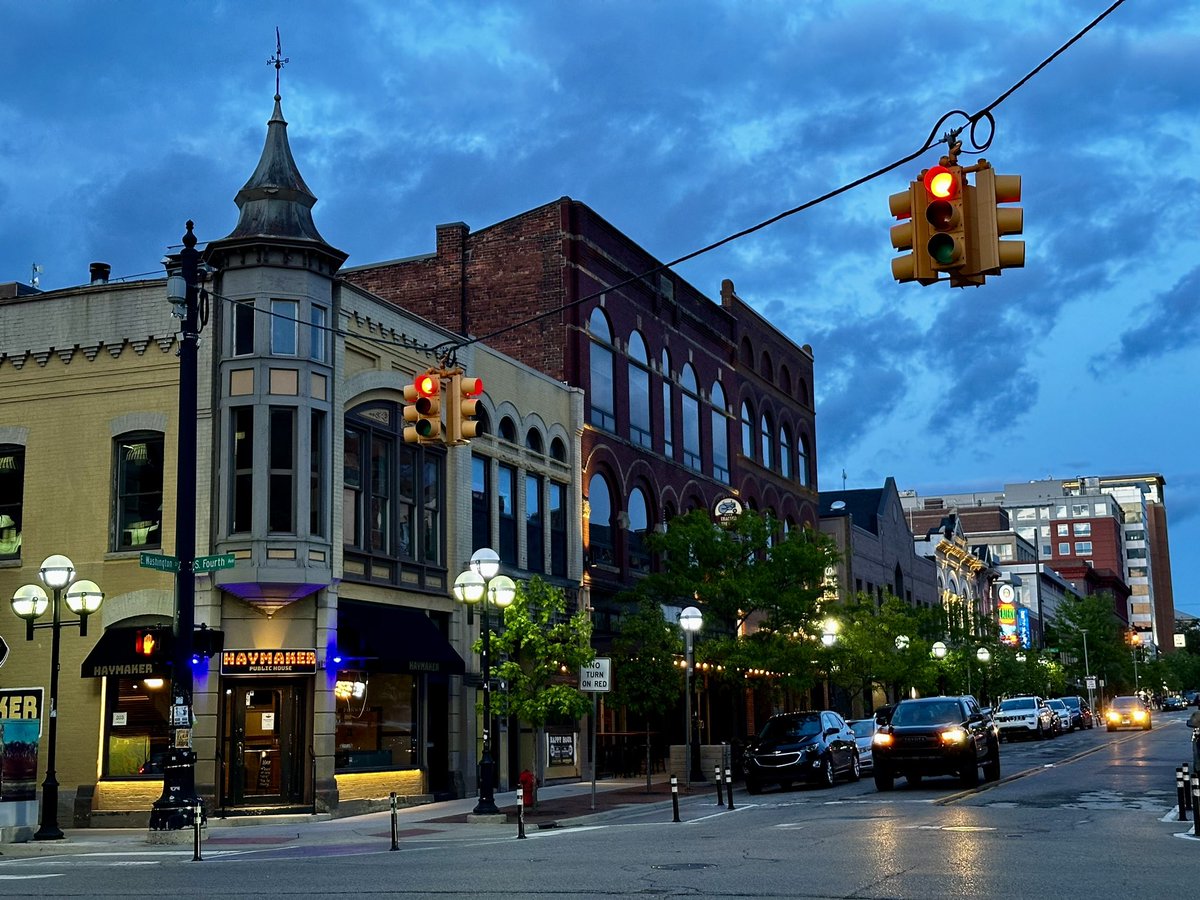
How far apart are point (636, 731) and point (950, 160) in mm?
30203

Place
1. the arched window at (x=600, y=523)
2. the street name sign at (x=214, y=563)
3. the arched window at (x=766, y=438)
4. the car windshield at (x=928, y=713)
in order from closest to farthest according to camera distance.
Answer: the street name sign at (x=214, y=563) → the car windshield at (x=928, y=713) → the arched window at (x=600, y=523) → the arched window at (x=766, y=438)

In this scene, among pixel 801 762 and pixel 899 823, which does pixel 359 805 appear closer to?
pixel 801 762

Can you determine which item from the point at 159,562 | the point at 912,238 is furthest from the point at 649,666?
the point at 912,238

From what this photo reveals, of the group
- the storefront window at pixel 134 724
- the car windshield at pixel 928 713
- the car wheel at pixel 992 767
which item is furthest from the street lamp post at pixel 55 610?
the car wheel at pixel 992 767

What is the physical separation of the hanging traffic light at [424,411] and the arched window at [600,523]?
22.5m

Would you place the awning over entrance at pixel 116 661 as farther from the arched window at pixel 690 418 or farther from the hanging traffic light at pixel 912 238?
the arched window at pixel 690 418

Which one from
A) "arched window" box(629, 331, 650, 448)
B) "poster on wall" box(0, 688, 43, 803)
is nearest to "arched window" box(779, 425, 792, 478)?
"arched window" box(629, 331, 650, 448)

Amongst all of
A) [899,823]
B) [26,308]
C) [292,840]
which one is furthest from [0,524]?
[899,823]

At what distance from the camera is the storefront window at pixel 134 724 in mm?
27094

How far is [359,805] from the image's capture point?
28062 millimetres

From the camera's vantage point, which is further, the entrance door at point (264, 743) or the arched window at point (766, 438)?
the arched window at point (766, 438)

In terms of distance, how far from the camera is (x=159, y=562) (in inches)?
856

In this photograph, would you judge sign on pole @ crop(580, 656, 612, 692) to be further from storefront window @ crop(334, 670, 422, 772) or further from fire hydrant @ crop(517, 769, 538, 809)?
storefront window @ crop(334, 670, 422, 772)

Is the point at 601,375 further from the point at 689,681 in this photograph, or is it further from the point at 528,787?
the point at 528,787
